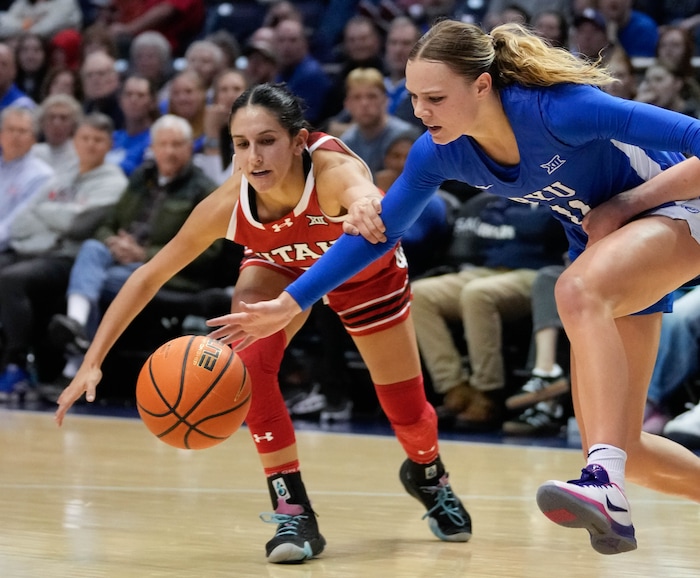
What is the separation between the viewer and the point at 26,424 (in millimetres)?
6855

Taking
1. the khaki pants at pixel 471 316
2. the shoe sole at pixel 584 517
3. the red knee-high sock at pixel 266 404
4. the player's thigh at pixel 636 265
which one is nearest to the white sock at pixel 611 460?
the shoe sole at pixel 584 517

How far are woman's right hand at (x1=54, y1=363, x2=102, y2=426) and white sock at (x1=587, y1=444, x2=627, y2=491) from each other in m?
1.54

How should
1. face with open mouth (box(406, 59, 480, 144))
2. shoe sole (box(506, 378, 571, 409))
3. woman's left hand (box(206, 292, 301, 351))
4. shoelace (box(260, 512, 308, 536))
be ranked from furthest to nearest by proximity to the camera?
shoe sole (box(506, 378, 571, 409)), shoelace (box(260, 512, 308, 536)), woman's left hand (box(206, 292, 301, 351)), face with open mouth (box(406, 59, 480, 144))

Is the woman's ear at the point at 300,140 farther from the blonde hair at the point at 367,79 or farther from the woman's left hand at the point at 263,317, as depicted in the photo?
the blonde hair at the point at 367,79

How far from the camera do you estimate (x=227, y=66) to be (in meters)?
9.81

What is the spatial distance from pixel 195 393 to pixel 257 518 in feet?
3.21

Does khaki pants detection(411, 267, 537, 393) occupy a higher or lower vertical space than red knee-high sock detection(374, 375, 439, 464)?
lower

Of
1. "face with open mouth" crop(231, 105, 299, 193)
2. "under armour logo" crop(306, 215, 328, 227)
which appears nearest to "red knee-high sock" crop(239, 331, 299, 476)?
"under armour logo" crop(306, 215, 328, 227)

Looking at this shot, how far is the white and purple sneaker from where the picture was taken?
8.74 ft

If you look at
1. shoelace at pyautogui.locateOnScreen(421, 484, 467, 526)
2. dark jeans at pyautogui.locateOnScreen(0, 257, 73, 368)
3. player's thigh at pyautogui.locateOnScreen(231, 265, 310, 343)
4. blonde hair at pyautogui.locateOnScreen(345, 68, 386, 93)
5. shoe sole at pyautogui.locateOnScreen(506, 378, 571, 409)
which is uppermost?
player's thigh at pyautogui.locateOnScreen(231, 265, 310, 343)

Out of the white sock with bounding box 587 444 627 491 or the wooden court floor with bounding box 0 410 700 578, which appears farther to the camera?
the wooden court floor with bounding box 0 410 700 578

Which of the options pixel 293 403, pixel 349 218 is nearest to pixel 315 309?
pixel 293 403

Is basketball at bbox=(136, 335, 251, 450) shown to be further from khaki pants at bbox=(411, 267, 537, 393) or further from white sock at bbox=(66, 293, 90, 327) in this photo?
white sock at bbox=(66, 293, 90, 327)

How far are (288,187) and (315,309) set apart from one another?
3.56 meters
